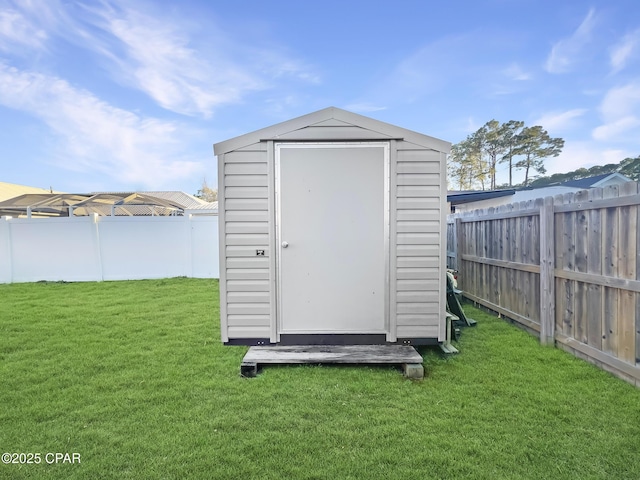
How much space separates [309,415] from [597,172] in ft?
92.4

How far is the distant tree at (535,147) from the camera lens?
22641mm

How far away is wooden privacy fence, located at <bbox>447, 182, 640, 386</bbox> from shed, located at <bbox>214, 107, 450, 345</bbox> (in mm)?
1199

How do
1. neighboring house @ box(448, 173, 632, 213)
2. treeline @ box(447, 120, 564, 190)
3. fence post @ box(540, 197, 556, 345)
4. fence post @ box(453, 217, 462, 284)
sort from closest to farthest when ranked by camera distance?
fence post @ box(540, 197, 556, 345)
fence post @ box(453, 217, 462, 284)
neighboring house @ box(448, 173, 632, 213)
treeline @ box(447, 120, 564, 190)

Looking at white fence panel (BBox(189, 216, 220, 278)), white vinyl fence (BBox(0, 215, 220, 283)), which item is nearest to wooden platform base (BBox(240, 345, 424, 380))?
white vinyl fence (BBox(0, 215, 220, 283))

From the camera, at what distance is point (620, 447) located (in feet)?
6.22

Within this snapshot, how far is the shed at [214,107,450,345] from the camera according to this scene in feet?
10.6

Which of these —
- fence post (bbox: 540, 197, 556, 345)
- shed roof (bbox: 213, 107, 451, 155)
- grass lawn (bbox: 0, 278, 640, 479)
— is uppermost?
shed roof (bbox: 213, 107, 451, 155)

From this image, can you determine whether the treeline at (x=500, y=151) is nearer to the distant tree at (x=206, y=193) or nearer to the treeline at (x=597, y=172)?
the treeline at (x=597, y=172)

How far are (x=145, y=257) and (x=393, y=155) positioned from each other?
718 centimetres

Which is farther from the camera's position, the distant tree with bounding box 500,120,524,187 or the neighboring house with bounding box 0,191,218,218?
the distant tree with bounding box 500,120,524,187

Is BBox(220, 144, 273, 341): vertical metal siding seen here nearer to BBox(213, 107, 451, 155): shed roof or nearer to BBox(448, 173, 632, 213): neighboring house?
BBox(213, 107, 451, 155): shed roof

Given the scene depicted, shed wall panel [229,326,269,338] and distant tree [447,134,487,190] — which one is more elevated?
distant tree [447,134,487,190]

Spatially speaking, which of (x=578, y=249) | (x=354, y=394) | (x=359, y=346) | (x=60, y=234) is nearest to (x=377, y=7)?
(x=578, y=249)

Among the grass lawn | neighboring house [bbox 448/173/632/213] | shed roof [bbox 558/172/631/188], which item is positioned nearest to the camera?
the grass lawn
